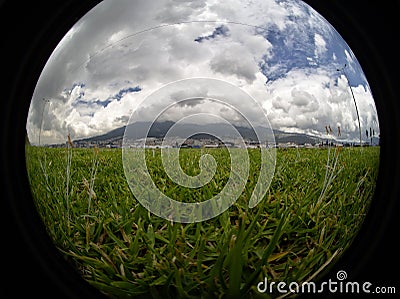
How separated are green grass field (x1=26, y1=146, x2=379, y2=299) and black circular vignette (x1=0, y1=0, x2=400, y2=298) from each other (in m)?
0.10

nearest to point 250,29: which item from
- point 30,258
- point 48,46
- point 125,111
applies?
point 125,111

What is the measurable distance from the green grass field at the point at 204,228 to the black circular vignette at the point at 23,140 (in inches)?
3.9

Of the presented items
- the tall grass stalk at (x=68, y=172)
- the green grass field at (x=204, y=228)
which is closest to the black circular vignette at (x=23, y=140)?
the green grass field at (x=204, y=228)

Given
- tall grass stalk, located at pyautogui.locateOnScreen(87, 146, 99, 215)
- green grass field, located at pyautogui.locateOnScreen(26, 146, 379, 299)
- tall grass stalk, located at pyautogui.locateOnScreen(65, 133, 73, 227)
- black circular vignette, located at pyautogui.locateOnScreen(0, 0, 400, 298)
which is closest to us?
black circular vignette, located at pyautogui.locateOnScreen(0, 0, 400, 298)

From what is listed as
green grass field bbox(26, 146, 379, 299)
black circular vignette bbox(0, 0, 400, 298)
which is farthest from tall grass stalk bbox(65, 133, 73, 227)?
black circular vignette bbox(0, 0, 400, 298)

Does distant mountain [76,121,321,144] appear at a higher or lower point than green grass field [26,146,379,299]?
higher

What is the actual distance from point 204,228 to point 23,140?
60cm

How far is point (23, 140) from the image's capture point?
72cm

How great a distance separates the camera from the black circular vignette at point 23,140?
60 centimetres

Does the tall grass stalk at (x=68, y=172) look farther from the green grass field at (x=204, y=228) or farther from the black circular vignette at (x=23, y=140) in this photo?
the black circular vignette at (x=23, y=140)

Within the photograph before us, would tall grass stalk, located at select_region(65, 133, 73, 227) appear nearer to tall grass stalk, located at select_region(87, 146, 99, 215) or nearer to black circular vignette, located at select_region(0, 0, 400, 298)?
tall grass stalk, located at select_region(87, 146, 99, 215)

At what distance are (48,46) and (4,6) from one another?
3.9 inches

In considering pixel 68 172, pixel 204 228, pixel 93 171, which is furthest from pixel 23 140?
pixel 93 171

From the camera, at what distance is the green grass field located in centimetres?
87
